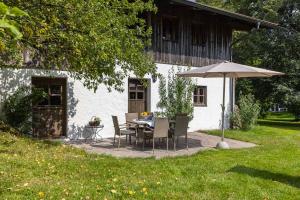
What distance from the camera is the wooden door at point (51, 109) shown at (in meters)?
12.1

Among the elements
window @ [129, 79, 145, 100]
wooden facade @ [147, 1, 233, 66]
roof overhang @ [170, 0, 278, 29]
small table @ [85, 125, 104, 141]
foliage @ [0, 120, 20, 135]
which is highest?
roof overhang @ [170, 0, 278, 29]

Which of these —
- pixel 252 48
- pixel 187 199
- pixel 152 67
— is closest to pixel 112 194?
pixel 187 199

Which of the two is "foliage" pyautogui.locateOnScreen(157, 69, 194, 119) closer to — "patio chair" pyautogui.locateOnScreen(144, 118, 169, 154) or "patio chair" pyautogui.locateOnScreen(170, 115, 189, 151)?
"patio chair" pyautogui.locateOnScreen(170, 115, 189, 151)

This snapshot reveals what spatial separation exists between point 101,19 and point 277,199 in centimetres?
494

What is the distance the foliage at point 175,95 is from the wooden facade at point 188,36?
2.91ft

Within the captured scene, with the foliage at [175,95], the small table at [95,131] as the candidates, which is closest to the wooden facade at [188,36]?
the foliage at [175,95]

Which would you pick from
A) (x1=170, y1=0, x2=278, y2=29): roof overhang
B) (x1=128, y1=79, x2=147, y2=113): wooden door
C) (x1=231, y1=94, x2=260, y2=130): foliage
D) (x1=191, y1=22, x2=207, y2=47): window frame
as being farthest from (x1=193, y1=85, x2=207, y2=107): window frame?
(x1=170, y1=0, x2=278, y2=29): roof overhang

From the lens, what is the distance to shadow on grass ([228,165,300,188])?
22.5 feet

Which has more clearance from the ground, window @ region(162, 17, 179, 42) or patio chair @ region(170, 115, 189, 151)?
window @ region(162, 17, 179, 42)

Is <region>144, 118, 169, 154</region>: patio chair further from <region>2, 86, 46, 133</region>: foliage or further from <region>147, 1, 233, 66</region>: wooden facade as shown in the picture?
<region>147, 1, 233, 66</region>: wooden facade

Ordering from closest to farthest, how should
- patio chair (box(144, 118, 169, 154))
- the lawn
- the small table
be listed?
the lawn < patio chair (box(144, 118, 169, 154)) < the small table

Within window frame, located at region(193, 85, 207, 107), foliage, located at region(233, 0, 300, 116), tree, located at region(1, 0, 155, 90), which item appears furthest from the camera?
foliage, located at region(233, 0, 300, 116)

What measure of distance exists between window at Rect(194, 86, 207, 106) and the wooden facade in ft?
3.74

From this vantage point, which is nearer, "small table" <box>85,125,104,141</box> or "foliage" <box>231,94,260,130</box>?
"small table" <box>85,125,104,141</box>
